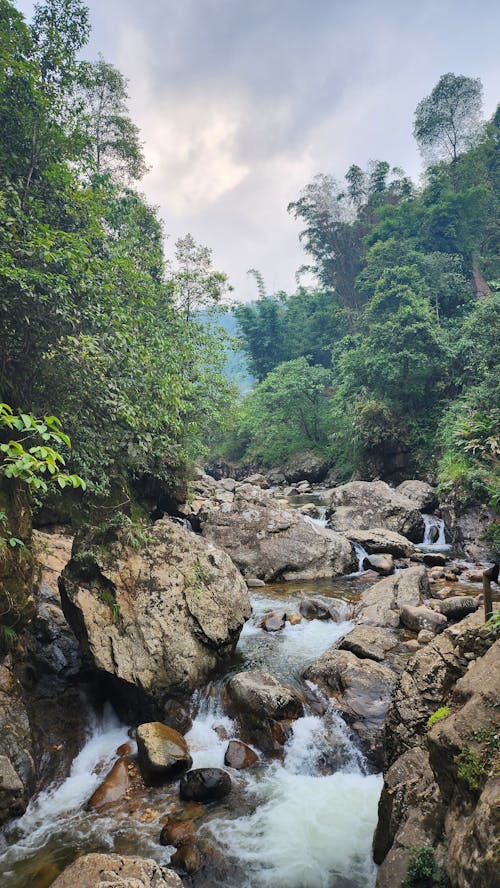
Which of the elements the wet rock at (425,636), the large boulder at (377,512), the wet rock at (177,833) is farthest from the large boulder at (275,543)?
the wet rock at (177,833)

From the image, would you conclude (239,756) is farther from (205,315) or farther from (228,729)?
(205,315)

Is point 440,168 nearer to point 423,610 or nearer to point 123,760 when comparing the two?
point 423,610

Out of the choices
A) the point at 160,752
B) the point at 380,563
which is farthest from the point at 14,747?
the point at 380,563

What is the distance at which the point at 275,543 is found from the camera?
12211 mm

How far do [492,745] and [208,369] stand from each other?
1553 cm

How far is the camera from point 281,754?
5457 mm

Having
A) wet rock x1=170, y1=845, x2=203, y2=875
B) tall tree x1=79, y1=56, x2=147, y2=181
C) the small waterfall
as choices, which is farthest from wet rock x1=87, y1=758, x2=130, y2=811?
tall tree x1=79, y1=56, x2=147, y2=181

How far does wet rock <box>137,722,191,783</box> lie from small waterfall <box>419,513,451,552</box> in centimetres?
1136

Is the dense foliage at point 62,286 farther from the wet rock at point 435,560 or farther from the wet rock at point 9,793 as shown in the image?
the wet rock at point 435,560

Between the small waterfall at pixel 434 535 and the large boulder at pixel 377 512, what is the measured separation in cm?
20

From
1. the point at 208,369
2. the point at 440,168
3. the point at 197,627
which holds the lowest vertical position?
the point at 197,627

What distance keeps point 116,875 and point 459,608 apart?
717 centimetres

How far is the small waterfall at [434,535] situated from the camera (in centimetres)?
1449

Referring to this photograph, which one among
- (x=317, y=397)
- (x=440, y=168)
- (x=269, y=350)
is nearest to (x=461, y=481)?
(x=317, y=397)
